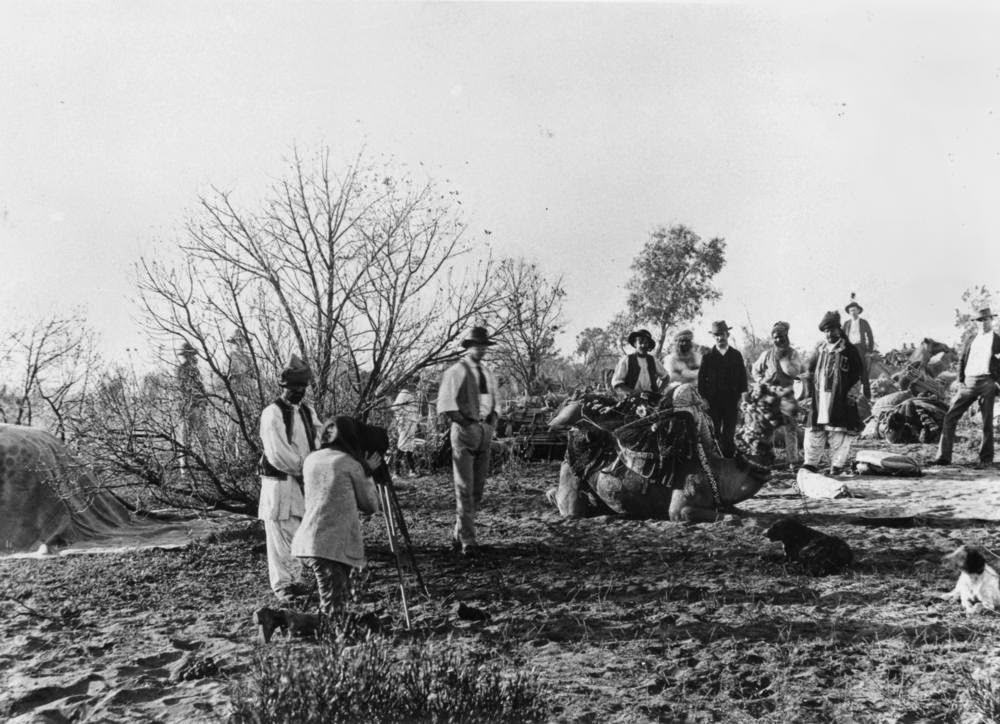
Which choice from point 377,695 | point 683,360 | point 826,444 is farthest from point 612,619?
point 826,444

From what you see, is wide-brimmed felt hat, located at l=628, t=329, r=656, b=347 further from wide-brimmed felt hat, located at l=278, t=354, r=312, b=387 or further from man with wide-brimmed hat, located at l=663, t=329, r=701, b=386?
wide-brimmed felt hat, located at l=278, t=354, r=312, b=387

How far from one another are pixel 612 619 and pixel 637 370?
3.60 metres

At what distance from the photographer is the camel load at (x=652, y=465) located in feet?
23.2

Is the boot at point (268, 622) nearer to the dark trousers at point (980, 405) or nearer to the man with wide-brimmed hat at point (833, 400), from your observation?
the man with wide-brimmed hat at point (833, 400)

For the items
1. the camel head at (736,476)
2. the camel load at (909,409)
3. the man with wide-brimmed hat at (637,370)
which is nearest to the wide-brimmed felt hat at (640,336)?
the man with wide-brimmed hat at (637,370)

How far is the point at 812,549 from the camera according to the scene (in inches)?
216

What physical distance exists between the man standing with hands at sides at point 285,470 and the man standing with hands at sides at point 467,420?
4.08ft

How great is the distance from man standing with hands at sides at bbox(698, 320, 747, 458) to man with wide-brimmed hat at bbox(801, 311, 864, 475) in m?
0.99

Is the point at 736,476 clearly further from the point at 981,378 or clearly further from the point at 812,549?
the point at 981,378

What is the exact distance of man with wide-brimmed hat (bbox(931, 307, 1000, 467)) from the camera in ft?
29.9

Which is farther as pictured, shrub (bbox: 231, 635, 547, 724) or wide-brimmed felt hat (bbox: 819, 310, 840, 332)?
wide-brimmed felt hat (bbox: 819, 310, 840, 332)

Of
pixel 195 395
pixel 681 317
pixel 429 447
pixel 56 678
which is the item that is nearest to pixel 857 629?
pixel 56 678

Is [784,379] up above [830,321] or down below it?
below

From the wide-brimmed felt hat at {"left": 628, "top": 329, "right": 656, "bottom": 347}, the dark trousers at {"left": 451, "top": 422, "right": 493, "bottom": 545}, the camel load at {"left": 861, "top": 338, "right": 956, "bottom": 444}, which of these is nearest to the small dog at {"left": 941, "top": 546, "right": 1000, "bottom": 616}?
the dark trousers at {"left": 451, "top": 422, "right": 493, "bottom": 545}
